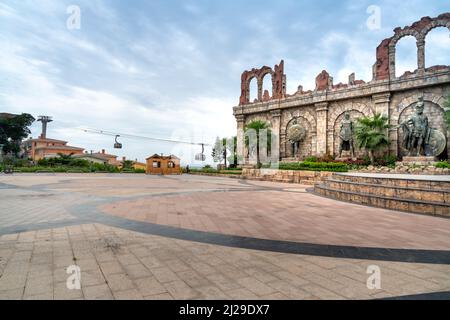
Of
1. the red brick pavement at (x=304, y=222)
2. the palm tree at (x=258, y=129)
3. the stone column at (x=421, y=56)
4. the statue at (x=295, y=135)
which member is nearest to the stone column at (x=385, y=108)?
the stone column at (x=421, y=56)

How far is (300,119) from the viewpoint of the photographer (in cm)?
2794

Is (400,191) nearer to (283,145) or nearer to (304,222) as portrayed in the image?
(304,222)

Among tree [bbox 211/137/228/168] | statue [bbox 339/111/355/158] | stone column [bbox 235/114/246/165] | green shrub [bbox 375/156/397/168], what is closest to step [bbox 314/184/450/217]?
green shrub [bbox 375/156/397/168]

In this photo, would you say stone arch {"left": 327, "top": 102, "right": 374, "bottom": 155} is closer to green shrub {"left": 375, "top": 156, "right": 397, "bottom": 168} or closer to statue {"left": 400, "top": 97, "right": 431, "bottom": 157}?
green shrub {"left": 375, "top": 156, "right": 397, "bottom": 168}

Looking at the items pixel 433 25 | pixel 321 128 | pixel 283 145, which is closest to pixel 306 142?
pixel 321 128

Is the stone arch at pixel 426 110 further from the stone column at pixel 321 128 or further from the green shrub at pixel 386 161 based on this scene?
the stone column at pixel 321 128

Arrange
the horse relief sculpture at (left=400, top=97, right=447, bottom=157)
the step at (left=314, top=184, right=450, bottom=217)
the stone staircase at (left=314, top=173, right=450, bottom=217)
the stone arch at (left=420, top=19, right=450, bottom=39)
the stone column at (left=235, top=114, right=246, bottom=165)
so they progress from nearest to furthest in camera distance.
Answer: the step at (left=314, top=184, right=450, bottom=217), the stone staircase at (left=314, top=173, right=450, bottom=217), the horse relief sculpture at (left=400, top=97, right=447, bottom=157), the stone arch at (left=420, top=19, right=450, bottom=39), the stone column at (left=235, top=114, right=246, bottom=165)

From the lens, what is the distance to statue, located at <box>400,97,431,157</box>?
18719 millimetres

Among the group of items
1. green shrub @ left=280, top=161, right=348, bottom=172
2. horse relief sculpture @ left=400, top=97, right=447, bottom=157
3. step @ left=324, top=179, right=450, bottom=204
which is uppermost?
horse relief sculpture @ left=400, top=97, right=447, bottom=157

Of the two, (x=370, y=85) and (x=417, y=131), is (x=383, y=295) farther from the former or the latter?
(x=370, y=85)

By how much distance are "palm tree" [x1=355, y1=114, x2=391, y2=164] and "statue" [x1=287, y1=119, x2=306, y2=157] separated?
6.52 m

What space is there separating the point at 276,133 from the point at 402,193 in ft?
69.8
